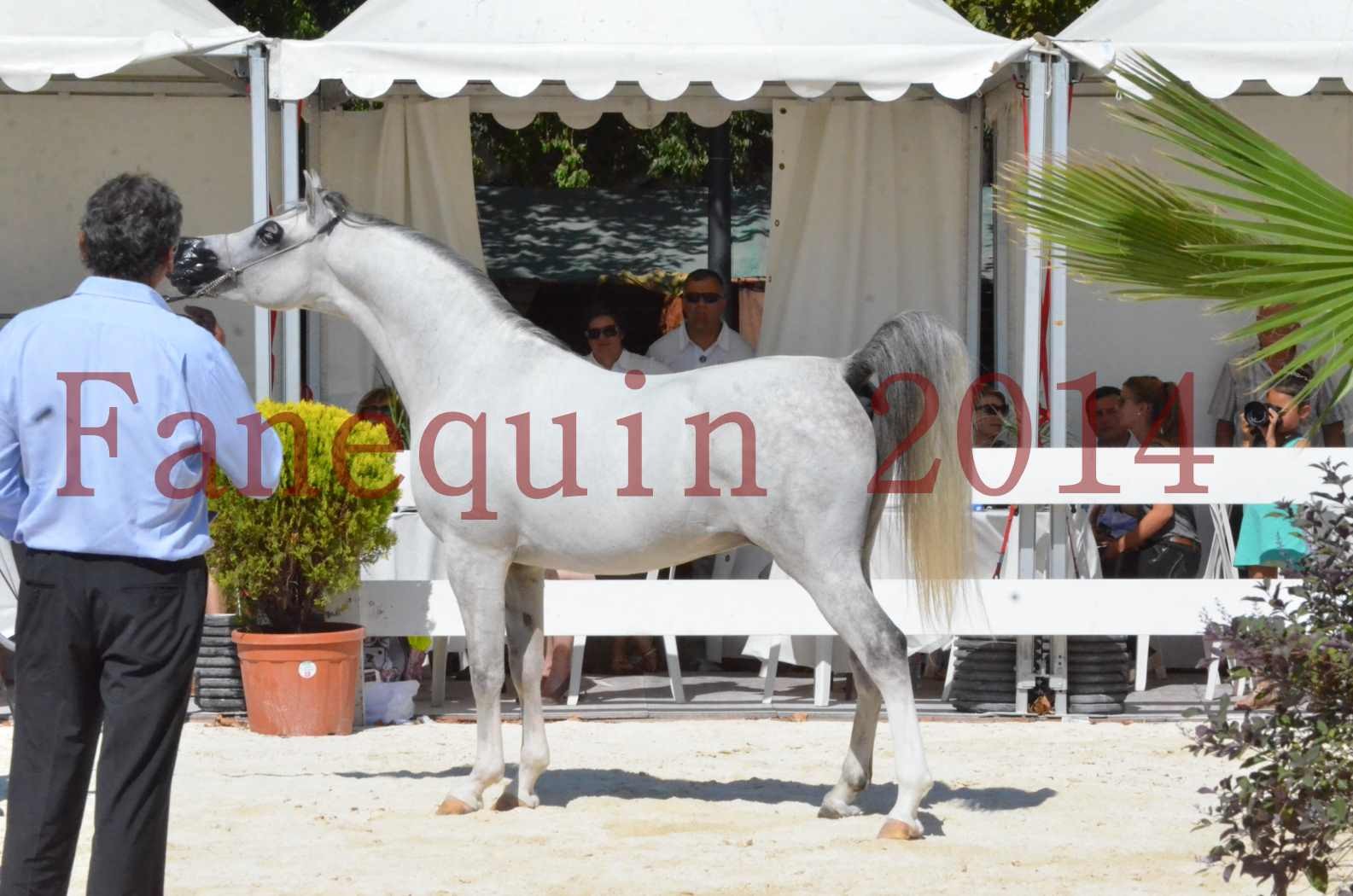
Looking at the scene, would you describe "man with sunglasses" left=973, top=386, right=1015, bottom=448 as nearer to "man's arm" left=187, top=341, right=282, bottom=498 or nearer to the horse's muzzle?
the horse's muzzle

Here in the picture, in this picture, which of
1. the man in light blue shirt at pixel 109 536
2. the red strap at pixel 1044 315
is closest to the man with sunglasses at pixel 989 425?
the red strap at pixel 1044 315

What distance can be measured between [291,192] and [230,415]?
3817 mm

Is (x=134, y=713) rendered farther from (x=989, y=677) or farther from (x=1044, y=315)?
(x=1044, y=315)

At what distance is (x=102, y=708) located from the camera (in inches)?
136

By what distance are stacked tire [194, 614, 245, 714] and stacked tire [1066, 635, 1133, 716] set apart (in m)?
3.60

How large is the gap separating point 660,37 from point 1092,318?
3456 mm

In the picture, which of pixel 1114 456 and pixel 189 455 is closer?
pixel 189 455

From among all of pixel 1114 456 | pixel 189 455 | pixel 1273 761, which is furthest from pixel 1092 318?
pixel 189 455

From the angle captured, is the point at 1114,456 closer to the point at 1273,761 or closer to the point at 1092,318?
the point at 1092,318

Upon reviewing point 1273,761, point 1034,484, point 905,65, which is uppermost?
point 905,65

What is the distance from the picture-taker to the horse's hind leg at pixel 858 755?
17.2ft

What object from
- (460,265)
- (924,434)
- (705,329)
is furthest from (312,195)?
(705,329)

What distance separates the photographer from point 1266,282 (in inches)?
131

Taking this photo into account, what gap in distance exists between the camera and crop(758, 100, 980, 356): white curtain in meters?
9.52
